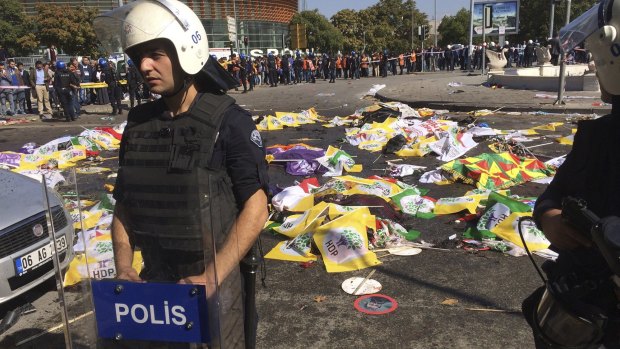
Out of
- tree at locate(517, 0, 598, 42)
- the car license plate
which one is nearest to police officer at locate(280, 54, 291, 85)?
the car license plate

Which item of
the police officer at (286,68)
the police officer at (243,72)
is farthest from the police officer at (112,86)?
the police officer at (286,68)

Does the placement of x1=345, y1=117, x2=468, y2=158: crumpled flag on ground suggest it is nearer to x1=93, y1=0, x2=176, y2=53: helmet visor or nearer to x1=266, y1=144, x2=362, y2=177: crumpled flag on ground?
x1=266, y1=144, x2=362, y2=177: crumpled flag on ground

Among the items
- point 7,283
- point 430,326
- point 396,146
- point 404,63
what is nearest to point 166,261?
point 430,326

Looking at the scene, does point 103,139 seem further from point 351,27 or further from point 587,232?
point 351,27

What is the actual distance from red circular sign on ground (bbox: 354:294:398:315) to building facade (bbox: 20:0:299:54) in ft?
186

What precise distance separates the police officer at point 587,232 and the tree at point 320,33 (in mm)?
64508

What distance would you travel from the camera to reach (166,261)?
1686 millimetres

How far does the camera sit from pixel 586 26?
1656mm

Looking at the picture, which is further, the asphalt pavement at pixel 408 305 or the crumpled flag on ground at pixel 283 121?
the crumpled flag on ground at pixel 283 121

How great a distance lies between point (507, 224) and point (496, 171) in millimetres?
2247

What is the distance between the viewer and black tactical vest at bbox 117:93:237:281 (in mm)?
1527

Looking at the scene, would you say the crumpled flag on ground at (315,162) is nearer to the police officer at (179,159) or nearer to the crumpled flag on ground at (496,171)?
the crumpled flag on ground at (496,171)

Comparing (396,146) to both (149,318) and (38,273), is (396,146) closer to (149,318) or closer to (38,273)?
(38,273)

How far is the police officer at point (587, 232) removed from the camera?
148 centimetres
